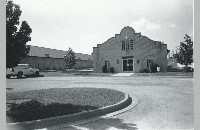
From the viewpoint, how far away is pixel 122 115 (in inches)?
278

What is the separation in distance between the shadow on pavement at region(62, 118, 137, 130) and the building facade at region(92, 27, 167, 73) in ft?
84.0

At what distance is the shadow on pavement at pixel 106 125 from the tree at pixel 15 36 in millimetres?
3092

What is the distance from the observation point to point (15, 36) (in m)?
7.02

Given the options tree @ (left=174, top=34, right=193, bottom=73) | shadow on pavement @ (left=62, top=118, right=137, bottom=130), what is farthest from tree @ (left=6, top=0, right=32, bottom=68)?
tree @ (left=174, top=34, right=193, bottom=73)

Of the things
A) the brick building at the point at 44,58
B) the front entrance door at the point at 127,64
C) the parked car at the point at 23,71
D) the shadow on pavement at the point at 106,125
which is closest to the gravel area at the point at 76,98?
the shadow on pavement at the point at 106,125

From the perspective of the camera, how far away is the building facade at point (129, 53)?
3136cm

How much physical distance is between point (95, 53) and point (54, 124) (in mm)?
30469

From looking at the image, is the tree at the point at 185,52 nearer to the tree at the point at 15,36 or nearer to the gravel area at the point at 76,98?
the gravel area at the point at 76,98

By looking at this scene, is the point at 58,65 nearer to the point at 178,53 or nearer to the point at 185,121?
the point at 178,53

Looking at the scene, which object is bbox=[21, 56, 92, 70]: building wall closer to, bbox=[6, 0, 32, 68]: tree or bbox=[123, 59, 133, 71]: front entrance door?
bbox=[123, 59, 133, 71]: front entrance door

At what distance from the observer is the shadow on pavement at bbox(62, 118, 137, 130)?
5.63 m

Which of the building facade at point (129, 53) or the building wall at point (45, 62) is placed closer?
the building facade at point (129, 53)

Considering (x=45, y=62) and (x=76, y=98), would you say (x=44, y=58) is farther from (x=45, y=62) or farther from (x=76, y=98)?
(x=76, y=98)

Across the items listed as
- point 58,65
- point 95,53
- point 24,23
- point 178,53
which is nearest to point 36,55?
point 58,65
